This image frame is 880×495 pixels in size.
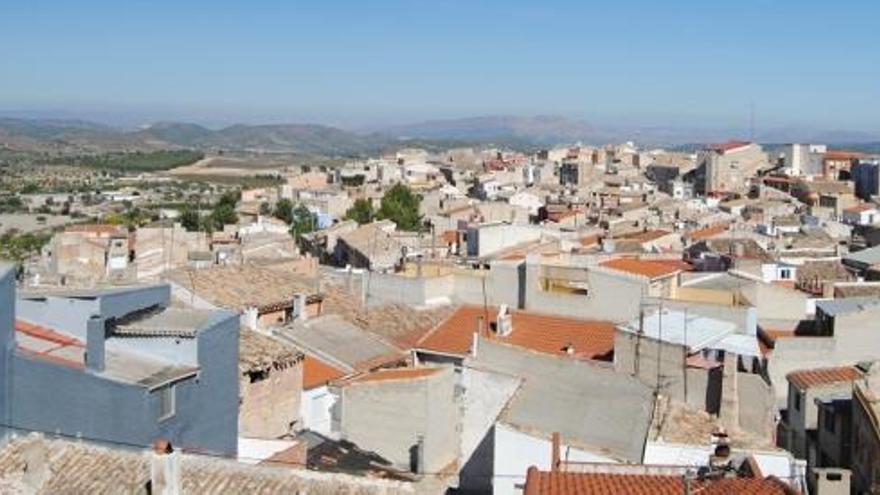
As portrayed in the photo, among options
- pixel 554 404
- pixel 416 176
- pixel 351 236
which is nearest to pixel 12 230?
pixel 416 176

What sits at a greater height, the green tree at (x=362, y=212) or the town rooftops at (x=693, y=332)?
the town rooftops at (x=693, y=332)

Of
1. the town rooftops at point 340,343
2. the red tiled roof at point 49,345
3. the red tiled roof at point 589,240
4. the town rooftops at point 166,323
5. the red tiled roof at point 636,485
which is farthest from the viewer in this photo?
the red tiled roof at point 589,240

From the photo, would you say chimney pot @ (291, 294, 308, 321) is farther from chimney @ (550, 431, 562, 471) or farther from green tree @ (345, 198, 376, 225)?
green tree @ (345, 198, 376, 225)

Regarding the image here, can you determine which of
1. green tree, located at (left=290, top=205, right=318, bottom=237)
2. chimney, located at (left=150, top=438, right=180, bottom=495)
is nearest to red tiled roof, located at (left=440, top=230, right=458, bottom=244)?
green tree, located at (left=290, top=205, right=318, bottom=237)

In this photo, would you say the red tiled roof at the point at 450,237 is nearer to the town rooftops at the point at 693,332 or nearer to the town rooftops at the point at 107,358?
the town rooftops at the point at 693,332

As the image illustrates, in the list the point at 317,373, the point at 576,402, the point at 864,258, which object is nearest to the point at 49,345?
the point at 576,402

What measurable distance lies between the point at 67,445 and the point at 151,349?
2972 mm

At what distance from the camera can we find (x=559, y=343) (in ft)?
85.8

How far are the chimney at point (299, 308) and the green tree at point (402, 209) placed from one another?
3942 centimetres

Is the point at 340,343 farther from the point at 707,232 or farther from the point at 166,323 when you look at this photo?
the point at 707,232

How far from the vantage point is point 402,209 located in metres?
71.6

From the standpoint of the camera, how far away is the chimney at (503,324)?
86.5ft

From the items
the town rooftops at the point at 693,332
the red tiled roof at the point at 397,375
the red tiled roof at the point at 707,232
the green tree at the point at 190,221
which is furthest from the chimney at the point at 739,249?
the green tree at the point at 190,221

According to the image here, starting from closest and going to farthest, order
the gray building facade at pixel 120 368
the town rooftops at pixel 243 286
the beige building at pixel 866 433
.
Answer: the gray building facade at pixel 120 368 < the beige building at pixel 866 433 < the town rooftops at pixel 243 286
